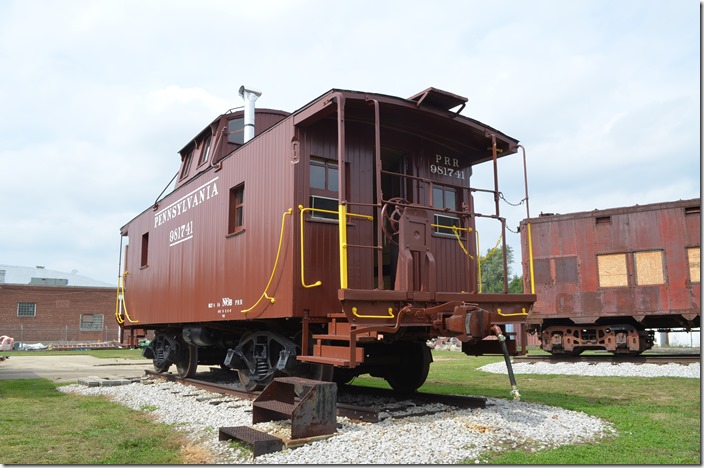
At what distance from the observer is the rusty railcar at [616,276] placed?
14.2 m

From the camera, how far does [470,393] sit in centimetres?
924

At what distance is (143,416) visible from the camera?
7.40m

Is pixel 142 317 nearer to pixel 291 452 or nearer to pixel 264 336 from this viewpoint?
pixel 264 336

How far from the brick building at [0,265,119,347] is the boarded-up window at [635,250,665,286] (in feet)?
115

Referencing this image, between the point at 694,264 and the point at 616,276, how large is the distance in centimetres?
180

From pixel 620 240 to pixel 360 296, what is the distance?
11640 mm

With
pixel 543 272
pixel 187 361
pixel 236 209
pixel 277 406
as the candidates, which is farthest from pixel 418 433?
pixel 543 272

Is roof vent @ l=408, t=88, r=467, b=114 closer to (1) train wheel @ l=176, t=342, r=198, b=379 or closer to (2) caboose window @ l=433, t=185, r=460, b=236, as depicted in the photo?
(2) caboose window @ l=433, t=185, r=460, b=236

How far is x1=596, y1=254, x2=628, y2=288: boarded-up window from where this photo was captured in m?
14.9

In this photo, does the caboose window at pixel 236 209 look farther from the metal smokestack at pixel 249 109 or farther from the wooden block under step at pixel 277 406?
the wooden block under step at pixel 277 406

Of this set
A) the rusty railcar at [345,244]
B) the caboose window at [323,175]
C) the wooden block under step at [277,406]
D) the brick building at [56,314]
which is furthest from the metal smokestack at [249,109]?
the brick building at [56,314]

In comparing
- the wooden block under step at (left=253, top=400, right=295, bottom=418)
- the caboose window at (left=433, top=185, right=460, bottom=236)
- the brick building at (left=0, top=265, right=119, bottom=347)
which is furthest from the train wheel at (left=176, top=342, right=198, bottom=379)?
the brick building at (left=0, top=265, right=119, bottom=347)

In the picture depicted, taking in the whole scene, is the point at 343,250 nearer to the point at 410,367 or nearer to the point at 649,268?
the point at 410,367

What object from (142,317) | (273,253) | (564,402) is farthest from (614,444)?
(142,317)
